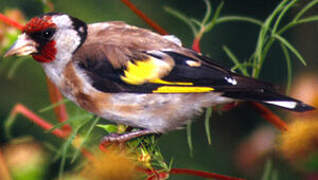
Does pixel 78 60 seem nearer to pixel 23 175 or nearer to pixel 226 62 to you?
pixel 23 175

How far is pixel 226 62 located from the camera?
120 inches

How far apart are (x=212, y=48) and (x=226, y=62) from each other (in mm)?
160

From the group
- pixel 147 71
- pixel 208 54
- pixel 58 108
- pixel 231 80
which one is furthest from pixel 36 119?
pixel 208 54

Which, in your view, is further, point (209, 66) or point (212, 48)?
point (212, 48)

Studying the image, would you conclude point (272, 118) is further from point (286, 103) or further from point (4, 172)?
point (4, 172)

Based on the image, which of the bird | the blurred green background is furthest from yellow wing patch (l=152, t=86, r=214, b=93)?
the blurred green background

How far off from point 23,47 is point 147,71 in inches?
15.5

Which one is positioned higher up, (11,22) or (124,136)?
(11,22)

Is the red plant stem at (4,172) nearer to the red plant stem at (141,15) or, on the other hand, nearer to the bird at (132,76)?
the bird at (132,76)

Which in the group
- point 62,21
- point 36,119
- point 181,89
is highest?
point 62,21

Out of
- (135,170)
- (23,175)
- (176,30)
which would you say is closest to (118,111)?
(135,170)

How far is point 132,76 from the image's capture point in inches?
75.4

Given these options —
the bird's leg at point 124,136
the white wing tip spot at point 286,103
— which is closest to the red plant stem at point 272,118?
the white wing tip spot at point 286,103

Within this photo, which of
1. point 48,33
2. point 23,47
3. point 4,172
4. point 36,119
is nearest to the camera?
point 4,172
